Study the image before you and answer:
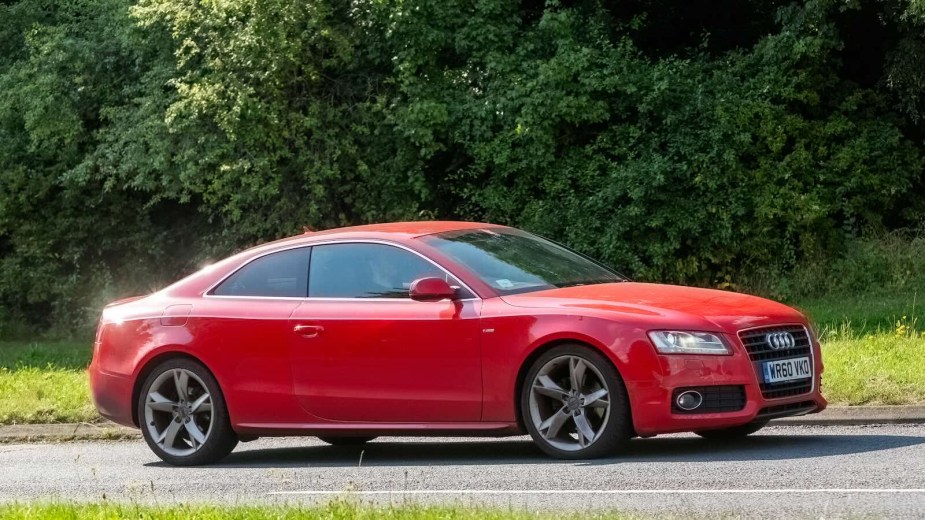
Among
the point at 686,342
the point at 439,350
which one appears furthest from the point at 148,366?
the point at 686,342

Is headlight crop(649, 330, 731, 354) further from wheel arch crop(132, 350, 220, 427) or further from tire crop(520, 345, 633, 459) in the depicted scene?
wheel arch crop(132, 350, 220, 427)

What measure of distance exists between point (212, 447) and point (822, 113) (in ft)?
54.0

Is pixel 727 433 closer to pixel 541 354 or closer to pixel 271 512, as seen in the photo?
pixel 541 354

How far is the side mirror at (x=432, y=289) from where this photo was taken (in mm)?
10117

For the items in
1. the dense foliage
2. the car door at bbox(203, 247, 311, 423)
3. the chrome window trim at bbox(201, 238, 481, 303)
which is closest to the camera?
the chrome window trim at bbox(201, 238, 481, 303)

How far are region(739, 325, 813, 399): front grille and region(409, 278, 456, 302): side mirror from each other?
190 centimetres

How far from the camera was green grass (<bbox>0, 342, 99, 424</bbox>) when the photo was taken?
14.4m

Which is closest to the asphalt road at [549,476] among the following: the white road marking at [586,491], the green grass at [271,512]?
the white road marking at [586,491]

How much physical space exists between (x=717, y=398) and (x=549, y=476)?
1.15 meters

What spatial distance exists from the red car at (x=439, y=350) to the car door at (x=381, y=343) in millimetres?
12

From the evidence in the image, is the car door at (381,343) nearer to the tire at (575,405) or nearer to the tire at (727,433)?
the tire at (575,405)

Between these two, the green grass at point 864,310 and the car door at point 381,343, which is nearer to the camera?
the car door at point 381,343

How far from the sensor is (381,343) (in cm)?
1036

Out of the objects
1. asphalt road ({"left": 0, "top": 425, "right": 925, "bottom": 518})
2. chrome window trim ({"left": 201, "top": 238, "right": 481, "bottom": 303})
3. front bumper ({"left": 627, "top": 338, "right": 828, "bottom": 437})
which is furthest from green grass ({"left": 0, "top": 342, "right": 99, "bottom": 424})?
front bumper ({"left": 627, "top": 338, "right": 828, "bottom": 437})
